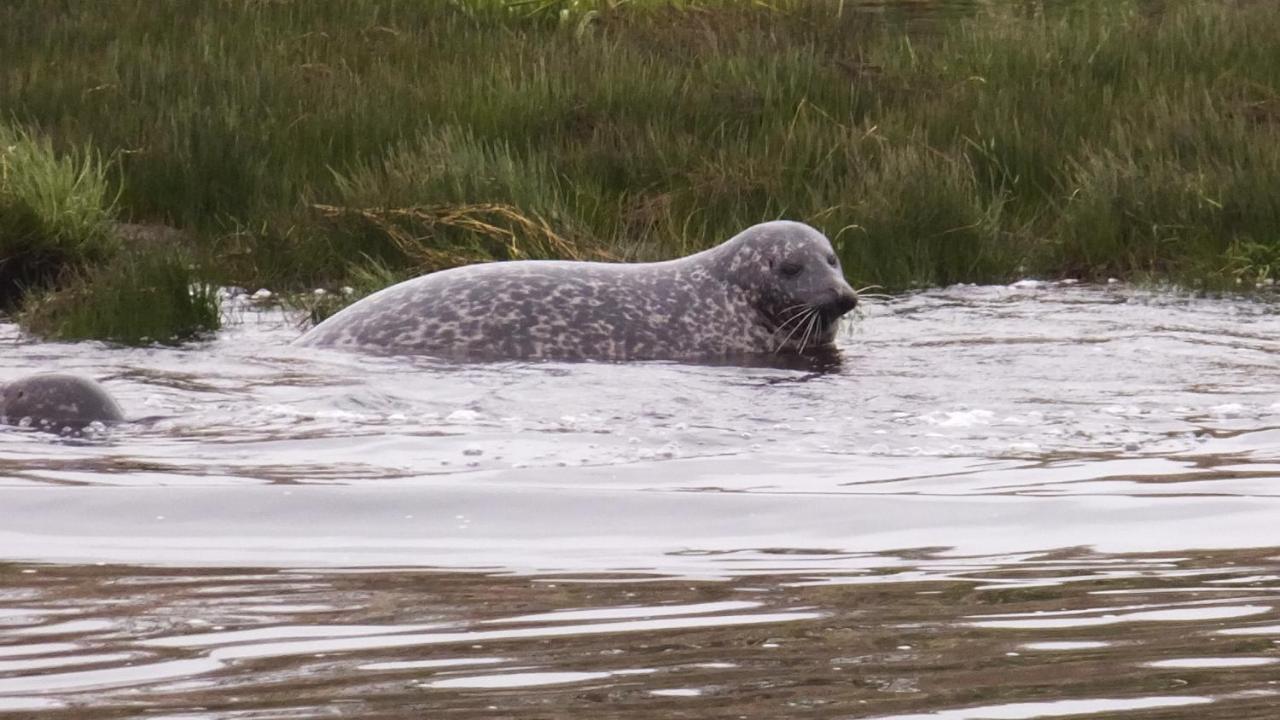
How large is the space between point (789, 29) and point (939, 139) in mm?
3388

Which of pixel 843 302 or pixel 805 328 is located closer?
pixel 843 302

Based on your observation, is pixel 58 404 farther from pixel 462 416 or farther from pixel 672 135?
pixel 672 135

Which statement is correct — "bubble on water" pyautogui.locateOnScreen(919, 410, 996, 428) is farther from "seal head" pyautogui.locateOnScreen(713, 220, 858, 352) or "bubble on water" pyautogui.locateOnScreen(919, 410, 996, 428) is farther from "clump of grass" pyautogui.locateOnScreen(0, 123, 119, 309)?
"clump of grass" pyautogui.locateOnScreen(0, 123, 119, 309)

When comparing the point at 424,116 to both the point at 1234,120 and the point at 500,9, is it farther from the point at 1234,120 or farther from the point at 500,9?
the point at 1234,120

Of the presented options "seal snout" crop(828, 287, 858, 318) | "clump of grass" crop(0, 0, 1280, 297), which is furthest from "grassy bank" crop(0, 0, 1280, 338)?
"seal snout" crop(828, 287, 858, 318)

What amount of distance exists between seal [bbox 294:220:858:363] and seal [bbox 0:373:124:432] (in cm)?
188

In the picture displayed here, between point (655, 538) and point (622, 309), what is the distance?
4.37m

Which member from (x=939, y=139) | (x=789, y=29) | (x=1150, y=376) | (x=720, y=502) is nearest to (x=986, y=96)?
(x=939, y=139)

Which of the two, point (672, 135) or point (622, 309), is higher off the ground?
point (672, 135)

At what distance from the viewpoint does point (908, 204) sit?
1115 centimetres

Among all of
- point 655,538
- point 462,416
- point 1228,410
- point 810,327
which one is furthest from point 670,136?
point 655,538

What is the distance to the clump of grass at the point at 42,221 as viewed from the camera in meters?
10.4

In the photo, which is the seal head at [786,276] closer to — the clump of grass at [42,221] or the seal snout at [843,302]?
the seal snout at [843,302]

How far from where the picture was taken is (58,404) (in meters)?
6.74
